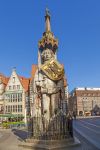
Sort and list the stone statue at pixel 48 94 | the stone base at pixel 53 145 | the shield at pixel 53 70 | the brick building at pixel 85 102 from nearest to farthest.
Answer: the stone base at pixel 53 145
the stone statue at pixel 48 94
the shield at pixel 53 70
the brick building at pixel 85 102

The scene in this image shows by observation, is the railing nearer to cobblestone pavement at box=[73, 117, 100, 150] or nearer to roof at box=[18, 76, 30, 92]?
cobblestone pavement at box=[73, 117, 100, 150]

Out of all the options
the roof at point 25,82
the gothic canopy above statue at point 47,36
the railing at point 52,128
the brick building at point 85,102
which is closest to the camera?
the railing at point 52,128

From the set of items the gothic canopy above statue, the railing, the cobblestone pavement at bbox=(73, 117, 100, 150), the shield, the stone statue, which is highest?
the gothic canopy above statue

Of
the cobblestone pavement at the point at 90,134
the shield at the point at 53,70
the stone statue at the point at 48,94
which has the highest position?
the shield at the point at 53,70

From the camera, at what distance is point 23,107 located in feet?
223

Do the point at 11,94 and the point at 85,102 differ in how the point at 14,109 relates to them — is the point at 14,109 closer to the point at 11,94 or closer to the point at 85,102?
the point at 11,94

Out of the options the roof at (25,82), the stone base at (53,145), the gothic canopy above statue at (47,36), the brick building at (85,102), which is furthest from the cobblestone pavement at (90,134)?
the brick building at (85,102)

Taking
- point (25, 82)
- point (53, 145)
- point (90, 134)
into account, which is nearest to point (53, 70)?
point (53, 145)

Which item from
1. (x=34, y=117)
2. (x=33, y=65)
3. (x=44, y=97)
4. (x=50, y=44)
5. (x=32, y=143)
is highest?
(x=33, y=65)

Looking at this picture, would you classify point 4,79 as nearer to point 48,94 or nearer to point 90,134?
point 90,134

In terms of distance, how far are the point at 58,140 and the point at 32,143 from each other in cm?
157

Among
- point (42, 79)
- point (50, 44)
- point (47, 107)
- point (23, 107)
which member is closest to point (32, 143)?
point (47, 107)

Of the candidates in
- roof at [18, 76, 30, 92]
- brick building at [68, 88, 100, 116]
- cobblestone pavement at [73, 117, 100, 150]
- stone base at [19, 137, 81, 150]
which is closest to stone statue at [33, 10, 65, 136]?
stone base at [19, 137, 81, 150]

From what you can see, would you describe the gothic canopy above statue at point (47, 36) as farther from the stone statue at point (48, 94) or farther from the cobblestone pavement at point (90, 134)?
the cobblestone pavement at point (90, 134)
